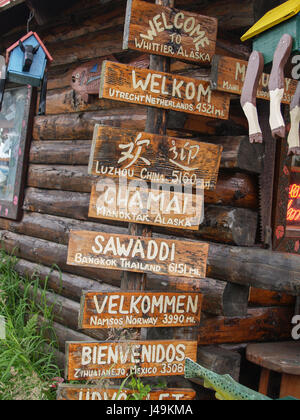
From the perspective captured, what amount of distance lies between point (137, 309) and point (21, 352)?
1.38 m

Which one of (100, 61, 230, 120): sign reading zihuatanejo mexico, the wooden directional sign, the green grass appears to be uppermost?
(100, 61, 230, 120): sign reading zihuatanejo mexico

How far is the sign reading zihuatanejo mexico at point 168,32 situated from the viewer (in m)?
2.81

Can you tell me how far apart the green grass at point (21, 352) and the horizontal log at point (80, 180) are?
3.19 ft

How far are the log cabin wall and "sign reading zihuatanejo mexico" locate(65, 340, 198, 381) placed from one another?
0.56 m

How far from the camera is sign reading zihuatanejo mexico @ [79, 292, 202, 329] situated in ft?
8.82

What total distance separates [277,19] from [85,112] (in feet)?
8.87

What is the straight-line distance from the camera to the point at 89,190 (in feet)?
14.8

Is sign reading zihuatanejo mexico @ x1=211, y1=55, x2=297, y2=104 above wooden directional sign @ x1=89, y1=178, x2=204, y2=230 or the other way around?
above

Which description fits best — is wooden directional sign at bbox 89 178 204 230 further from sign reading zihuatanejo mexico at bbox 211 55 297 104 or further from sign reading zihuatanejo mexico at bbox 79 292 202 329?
sign reading zihuatanejo mexico at bbox 211 55 297 104

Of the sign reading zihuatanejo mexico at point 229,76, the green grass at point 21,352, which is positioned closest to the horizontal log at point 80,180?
the sign reading zihuatanejo mexico at point 229,76

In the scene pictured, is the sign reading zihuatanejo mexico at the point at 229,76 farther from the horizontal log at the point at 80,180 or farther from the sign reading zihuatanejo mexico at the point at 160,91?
the horizontal log at the point at 80,180

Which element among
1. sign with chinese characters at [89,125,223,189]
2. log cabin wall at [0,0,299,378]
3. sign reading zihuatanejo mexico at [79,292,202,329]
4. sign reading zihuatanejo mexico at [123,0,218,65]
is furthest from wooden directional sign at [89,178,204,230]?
sign reading zihuatanejo mexico at [123,0,218,65]
